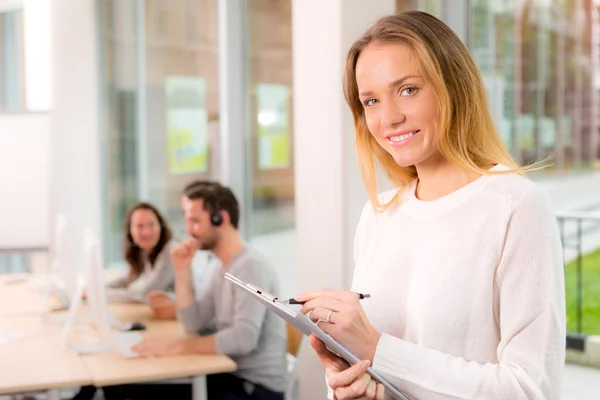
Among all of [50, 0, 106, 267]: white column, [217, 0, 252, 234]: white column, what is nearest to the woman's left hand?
[217, 0, 252, 234]: white column

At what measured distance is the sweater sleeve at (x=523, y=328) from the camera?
1.15 meters

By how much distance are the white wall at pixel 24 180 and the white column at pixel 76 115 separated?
0.52 meters

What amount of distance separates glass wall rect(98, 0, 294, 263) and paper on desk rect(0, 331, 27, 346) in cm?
140

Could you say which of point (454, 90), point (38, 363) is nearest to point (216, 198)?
point (38, 363)

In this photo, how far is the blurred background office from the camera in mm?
2381

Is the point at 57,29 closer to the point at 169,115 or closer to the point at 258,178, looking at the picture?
the point at 169,115

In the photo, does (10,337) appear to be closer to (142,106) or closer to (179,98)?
(179,98)

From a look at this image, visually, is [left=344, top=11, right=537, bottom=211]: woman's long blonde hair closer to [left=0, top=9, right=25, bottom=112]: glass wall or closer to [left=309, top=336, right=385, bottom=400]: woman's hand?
[left=309, top=336, right=385, bottom=400]: woman's hand

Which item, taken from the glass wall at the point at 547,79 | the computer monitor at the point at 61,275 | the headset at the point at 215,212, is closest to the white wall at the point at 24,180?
the computer monitor at the point at 61,275

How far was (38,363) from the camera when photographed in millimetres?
2812

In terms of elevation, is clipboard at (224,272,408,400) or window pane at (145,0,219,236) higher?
window pane at (145,0,219,236)

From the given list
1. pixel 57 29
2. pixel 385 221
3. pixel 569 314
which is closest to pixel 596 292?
pixel 569 314

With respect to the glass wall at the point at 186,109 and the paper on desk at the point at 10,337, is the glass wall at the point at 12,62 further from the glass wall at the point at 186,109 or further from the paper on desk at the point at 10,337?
the paper on desk at the point at 10,337

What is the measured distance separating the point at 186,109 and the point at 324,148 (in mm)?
2066
